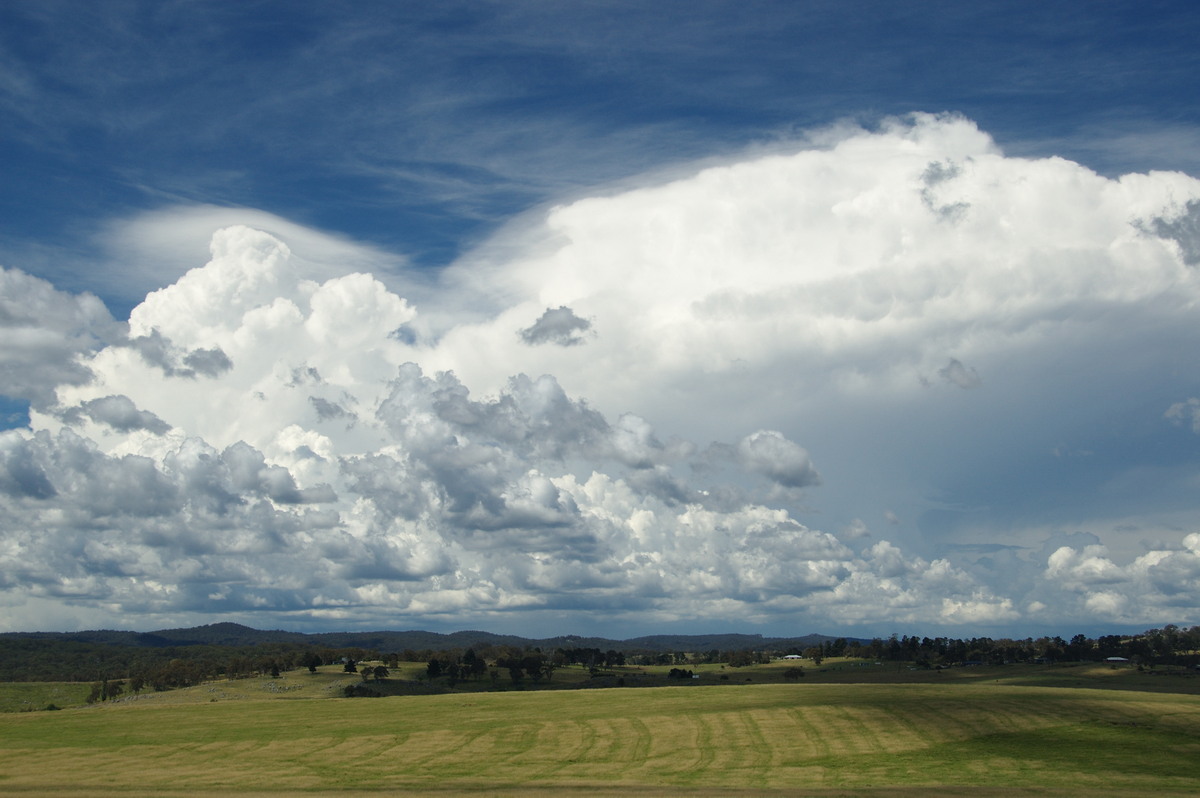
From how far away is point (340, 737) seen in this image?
376 feet

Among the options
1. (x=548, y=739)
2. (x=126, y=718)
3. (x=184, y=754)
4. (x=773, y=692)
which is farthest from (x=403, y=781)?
(x=773, y=692)

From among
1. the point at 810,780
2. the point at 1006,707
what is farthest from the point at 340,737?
the point at 1006,707

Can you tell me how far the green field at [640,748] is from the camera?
8306cm

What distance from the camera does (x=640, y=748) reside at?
103250mm

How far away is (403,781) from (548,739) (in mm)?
27790

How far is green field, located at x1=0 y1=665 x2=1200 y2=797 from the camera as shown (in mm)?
83062

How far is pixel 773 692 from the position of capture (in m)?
179

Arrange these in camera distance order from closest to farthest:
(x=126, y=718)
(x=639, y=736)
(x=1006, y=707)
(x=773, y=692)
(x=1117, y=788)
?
(x=1117, y=788), (x=639, y=736), (x=1006, y=707), (x=126, y=718), (x=773, y=692)

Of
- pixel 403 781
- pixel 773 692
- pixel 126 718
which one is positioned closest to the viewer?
pixel 403 781

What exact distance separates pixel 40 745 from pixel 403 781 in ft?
188

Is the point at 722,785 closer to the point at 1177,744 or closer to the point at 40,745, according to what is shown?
the point at 1177,744

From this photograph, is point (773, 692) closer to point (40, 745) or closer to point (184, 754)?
point (184, 754)

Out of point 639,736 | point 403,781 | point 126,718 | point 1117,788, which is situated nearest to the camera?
point 1117,788

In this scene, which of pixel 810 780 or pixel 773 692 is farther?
pixel 773 692
